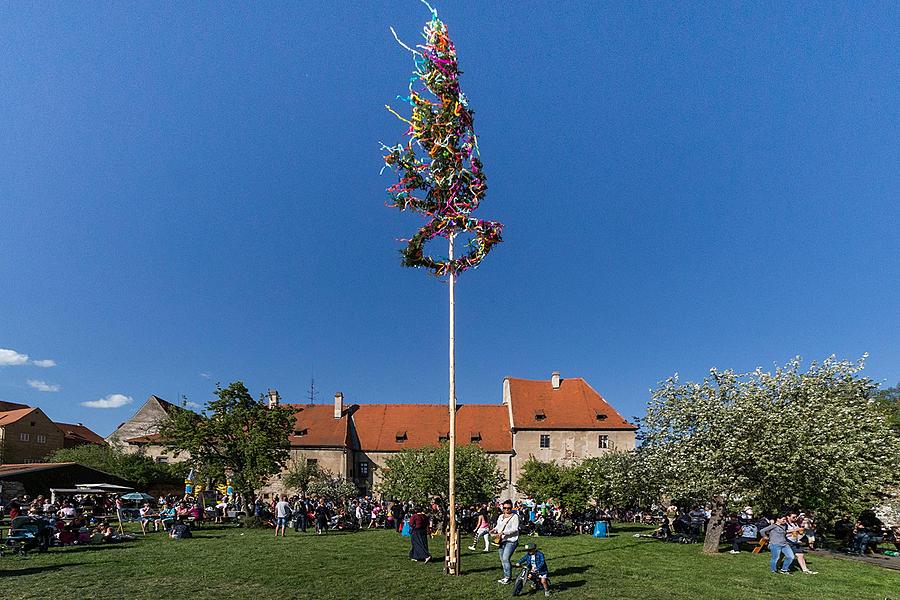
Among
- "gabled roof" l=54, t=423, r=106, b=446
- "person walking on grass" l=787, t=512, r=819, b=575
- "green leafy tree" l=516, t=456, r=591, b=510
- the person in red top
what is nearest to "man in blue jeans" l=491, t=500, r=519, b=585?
the person in red top

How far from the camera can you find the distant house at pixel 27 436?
62.4 meters

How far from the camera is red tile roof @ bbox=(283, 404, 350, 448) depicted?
53438 millimetres

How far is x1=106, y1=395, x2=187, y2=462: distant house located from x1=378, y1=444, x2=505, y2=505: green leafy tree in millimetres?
33990

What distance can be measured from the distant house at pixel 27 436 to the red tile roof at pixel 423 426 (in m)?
37.7

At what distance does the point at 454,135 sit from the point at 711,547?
18892 millimetres

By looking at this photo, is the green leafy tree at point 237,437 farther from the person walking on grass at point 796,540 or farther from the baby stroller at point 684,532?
the person walking on grass at point 796,540

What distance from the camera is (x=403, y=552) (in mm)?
20766

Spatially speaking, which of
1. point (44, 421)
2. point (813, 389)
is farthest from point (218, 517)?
point (44, 421)

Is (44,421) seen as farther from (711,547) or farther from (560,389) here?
(711,547)

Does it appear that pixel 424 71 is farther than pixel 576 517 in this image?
No

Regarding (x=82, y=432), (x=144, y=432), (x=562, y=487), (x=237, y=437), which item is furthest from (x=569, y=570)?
(x=82, y=432)

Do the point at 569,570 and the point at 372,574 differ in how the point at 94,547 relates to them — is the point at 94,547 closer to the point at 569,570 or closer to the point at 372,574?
the point at 372,574

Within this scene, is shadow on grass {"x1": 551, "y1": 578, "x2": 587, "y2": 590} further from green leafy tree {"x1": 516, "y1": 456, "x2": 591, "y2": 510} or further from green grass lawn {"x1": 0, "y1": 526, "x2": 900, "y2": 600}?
green leafy tree {"x1": 516, "y1": 456, "x2": 591, "y2": 510}

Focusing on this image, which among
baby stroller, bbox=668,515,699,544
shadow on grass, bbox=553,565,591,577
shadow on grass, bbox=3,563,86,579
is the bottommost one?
baby stroller, bbox=668,515,699,544
